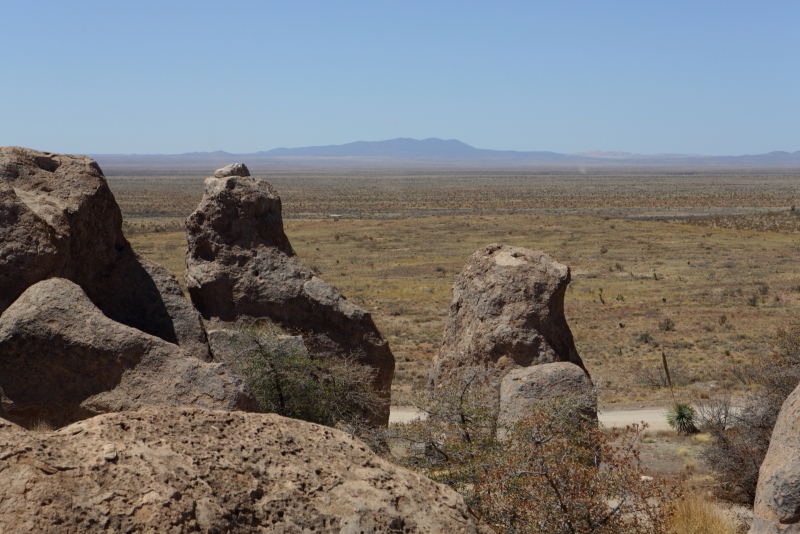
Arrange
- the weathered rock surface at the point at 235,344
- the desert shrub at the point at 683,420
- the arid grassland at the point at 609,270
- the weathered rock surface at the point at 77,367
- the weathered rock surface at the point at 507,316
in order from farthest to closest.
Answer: the arid grassland at the point at 609,270
the desert shrub at the point at 683,420
the weathered rock surface at the point at 507,316
the weathered rock surface at the point at 235,344
the weathered rock surface at the point at 77,367

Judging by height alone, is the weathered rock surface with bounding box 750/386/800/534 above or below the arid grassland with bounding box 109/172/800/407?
above

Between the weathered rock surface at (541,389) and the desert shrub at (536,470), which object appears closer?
the desert shrub at (536,470)

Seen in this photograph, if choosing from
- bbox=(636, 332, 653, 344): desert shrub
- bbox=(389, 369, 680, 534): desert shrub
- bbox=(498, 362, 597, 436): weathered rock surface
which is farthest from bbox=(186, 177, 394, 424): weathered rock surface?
bbox=(636, 332, 653, 344): desert shrub

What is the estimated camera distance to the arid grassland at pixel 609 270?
29031mm

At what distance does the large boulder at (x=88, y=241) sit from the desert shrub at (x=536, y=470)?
4.15 meters

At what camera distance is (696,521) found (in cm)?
977

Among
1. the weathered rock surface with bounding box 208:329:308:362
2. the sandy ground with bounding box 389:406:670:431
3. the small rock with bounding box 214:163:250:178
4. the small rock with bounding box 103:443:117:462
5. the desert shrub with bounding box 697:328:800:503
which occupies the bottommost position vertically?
the sandy ground with bounding box 389:406:670:431

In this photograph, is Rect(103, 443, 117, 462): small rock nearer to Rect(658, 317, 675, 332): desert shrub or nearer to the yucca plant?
the yucca plant

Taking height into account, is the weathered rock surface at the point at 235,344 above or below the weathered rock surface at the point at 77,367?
below

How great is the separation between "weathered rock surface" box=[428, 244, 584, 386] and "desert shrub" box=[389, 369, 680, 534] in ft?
7.26

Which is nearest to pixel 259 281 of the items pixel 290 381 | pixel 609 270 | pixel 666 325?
pixel 290 381

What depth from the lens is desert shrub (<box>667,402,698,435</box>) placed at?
1852 cm

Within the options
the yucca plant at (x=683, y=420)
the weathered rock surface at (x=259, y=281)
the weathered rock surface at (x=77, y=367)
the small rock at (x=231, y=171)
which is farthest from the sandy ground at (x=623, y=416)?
the weathered rock surface at (x=77, y=367)

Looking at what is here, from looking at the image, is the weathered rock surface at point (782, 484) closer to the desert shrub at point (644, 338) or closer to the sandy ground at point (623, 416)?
the sandy ground at point (623, 416)
